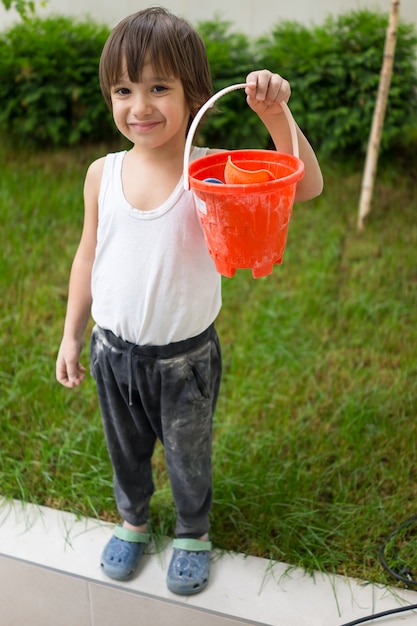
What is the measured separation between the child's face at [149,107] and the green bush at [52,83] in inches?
130

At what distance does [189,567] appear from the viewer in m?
1.92

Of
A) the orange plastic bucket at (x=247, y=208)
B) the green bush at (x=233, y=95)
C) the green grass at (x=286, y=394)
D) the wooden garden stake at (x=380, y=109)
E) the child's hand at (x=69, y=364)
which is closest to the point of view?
the orange plastic bucket at (x=247, y=208)

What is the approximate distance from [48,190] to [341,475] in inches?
103

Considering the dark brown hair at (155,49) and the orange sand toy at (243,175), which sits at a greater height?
the dark brown hair at (155,49)

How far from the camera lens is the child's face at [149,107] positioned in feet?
4.84

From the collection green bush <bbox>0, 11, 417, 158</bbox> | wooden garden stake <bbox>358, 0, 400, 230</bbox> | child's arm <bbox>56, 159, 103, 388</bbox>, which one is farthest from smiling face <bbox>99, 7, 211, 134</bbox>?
green bush <bbox>0, 11, 417, 158</bbox>

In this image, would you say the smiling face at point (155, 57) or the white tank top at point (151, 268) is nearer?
the smiling face at point (155, 57)

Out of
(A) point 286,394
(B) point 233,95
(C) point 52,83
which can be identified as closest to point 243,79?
(B) point 233,95

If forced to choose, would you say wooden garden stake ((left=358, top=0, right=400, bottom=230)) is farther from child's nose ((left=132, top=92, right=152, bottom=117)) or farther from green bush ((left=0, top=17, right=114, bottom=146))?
child's nose ((left=132, top=92, right=152, bottom=117))

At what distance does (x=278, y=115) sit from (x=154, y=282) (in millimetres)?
451

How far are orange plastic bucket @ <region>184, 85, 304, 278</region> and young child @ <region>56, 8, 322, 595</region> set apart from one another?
10 centimetres

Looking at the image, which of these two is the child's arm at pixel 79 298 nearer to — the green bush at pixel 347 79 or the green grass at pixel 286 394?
the green grass at pixel 286 394

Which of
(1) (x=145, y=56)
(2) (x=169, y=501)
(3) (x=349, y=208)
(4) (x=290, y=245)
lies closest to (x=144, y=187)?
(1) (x=145, y=56)

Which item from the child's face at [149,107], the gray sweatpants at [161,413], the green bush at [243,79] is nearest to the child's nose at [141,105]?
the child's face at [149,107]
